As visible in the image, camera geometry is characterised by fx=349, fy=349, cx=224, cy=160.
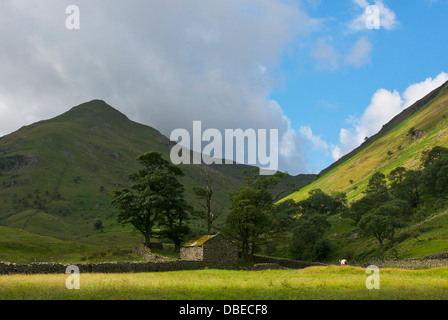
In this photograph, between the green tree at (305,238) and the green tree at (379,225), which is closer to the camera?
→ the green tree at (379,225)

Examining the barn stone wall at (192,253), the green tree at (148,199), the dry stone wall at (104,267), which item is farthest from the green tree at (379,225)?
the dry stone wall at (104,267)

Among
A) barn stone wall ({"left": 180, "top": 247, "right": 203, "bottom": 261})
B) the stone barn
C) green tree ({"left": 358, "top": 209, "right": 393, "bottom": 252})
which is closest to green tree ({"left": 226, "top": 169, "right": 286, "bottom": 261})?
the stone barn

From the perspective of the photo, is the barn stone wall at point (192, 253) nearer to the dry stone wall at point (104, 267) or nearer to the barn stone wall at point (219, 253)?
the barn stone wall at point (219, 253)

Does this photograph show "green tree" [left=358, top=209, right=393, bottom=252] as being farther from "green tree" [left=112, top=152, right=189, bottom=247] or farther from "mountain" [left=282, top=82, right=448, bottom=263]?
"green tree" [left=112, top=152, right=189, bottom=247]

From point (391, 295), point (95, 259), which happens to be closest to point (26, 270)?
point (95, 259)

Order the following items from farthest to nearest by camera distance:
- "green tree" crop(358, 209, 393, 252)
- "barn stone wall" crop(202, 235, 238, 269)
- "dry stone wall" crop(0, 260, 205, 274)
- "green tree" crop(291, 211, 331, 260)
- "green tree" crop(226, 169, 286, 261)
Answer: "green tree" crop(291, 211, 331, 260) < "green tree" crop(358, 209, 393, 252) < "green tree" crop(226, 169, 286, 261) < "barn stone wall" crop(202, 235, 238, 269) < "dry stone wall" crop(0, 260, 205, 274)

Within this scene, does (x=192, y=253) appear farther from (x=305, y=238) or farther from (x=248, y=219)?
(x=305, y=238)

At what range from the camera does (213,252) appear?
162 ft

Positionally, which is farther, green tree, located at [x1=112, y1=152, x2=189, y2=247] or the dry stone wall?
green tree, located at [x1=112, y1=152, x2=189, y2=247]

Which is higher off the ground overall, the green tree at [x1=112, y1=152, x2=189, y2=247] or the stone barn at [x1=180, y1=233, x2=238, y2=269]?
the green tree at [x1=112, y1=152, x2=189, y2=247]

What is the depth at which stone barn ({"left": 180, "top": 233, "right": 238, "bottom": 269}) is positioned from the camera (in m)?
48.6

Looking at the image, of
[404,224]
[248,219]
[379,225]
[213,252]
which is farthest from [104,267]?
[404,224]

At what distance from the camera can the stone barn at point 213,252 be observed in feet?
159

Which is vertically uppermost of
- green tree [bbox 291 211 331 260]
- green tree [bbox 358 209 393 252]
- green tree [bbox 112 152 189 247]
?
green tree [bbox 112 152 189 247]
